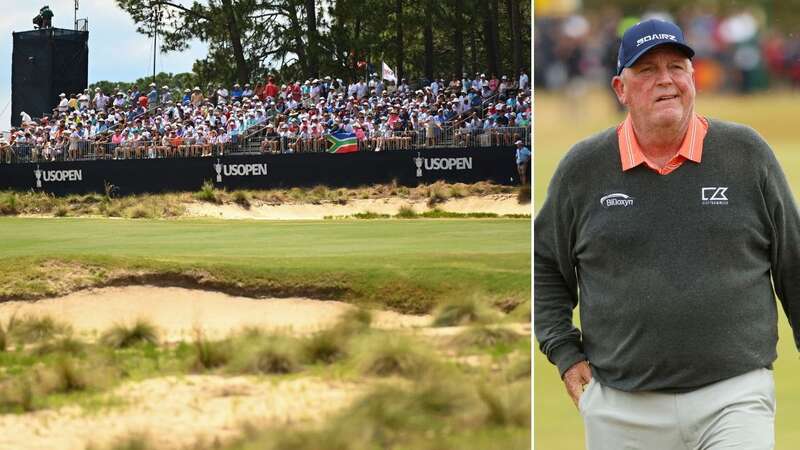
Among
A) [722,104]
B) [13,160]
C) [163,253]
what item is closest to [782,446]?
[163,253]

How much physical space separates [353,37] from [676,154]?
300 cm

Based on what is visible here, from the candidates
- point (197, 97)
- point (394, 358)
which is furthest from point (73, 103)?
point (394, 358)

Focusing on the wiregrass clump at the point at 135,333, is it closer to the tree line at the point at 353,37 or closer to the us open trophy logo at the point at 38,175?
the us open trophy logo at the point at 38,175

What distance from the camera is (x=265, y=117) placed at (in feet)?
15.7

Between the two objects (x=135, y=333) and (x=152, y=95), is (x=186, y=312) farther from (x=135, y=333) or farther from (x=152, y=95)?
(x=152, y=95)

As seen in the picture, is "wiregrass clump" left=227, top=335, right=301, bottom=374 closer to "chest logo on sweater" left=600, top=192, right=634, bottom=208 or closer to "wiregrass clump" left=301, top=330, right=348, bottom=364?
"wiregrass clump" left=301, top=330, right=348, bottom=364

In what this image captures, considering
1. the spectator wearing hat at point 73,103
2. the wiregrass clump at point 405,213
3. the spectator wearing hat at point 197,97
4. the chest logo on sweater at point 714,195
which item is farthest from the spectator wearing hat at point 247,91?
the chest logo on sweater at point 714,195

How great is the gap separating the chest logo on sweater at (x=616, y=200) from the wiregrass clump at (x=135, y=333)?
279cm

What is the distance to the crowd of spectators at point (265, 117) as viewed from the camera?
4.69 m

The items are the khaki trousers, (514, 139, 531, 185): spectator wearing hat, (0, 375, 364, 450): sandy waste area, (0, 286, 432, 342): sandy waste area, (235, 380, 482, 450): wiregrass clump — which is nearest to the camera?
the khaki trousers

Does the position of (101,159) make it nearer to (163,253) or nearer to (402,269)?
(163,253)

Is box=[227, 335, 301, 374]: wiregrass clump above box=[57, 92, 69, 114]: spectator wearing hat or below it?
below

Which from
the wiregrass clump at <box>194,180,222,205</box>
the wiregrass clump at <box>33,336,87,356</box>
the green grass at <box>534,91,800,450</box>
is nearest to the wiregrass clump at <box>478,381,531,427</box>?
the green grass at <box>534,91,800,450</box>

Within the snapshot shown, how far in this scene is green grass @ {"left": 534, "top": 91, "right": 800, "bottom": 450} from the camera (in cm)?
523
